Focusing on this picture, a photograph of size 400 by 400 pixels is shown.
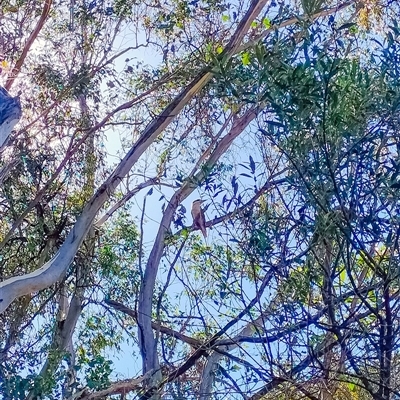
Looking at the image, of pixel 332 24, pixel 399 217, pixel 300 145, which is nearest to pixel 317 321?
pixel 399 217

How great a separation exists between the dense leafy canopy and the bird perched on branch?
2.67 feet

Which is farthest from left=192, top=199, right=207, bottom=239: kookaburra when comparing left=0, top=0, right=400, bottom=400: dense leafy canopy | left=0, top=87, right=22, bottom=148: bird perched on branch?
left=0, top=87, right=22, bottom=148: bird perched on branch

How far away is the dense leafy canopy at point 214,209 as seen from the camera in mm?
1851

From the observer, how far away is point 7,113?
2469 mm

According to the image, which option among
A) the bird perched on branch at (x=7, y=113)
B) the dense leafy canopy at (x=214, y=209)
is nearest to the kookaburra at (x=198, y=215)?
the dense leafy canopy at (x=214, y=209)

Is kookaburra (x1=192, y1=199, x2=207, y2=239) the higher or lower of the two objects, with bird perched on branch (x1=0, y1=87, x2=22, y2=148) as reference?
lower

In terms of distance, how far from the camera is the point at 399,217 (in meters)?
1.78

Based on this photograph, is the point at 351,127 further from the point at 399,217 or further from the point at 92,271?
the point at 92,271

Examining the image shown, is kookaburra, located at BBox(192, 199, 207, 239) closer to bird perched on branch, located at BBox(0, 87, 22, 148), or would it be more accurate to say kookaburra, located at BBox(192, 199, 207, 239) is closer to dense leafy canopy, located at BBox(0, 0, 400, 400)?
dense leafy canopy, located at BBox(0, 0, 400, 400)

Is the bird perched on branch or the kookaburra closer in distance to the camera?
the bird perched on branch

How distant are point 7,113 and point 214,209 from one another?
3.39 feet

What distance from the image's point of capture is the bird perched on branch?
2.46 meters

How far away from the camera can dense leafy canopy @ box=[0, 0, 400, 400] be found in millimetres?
1851

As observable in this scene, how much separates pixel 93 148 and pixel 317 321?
11.0ft
